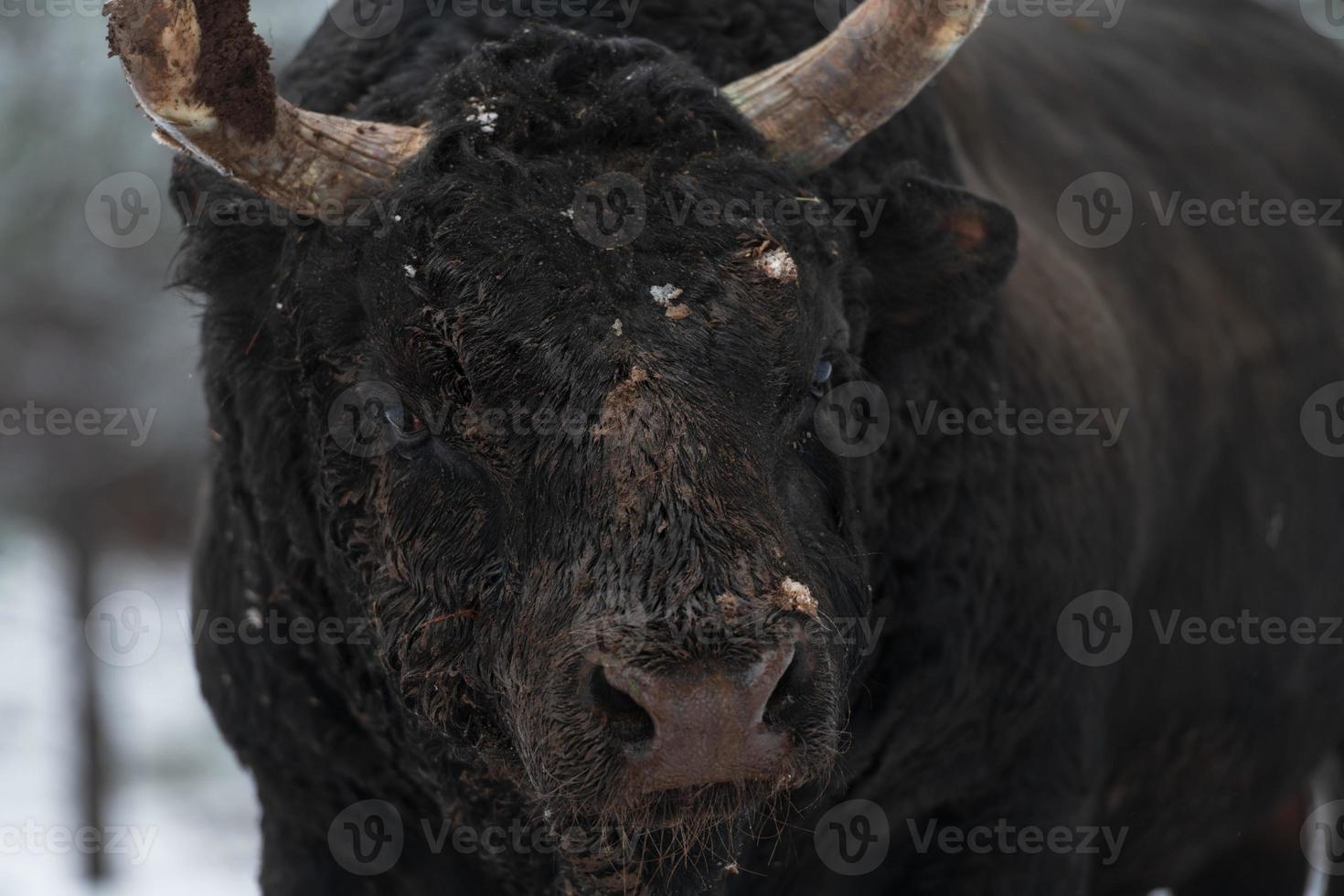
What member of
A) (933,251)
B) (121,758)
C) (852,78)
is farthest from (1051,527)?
(121,758)

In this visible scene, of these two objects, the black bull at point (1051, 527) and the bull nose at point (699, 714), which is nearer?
the bull nose at point (699, 714)

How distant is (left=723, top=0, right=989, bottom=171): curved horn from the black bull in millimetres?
291

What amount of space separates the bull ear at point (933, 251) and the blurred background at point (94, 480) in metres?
6.47

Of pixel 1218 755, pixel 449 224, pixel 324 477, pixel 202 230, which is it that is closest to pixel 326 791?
pixel 324 477

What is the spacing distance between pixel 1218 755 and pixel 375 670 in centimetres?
311

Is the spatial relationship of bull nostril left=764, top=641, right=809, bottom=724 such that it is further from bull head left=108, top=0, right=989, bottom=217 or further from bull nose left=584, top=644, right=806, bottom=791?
bull head left=108, top=0, right=989, bottom=217

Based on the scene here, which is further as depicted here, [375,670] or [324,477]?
[375,670]

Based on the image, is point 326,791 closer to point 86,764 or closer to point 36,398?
point 86,764

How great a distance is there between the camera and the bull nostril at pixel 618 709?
2.50 metres

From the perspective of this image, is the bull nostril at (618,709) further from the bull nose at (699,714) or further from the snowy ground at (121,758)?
the snowy ground at (121,758)

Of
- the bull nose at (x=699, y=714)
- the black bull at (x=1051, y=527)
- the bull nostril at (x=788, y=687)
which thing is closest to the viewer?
the bull nose at (x=699, y=714)

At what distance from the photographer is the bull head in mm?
2748

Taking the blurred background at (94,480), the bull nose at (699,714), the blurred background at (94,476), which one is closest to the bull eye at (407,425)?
the bull nose at (699,714)

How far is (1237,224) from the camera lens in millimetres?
5484
